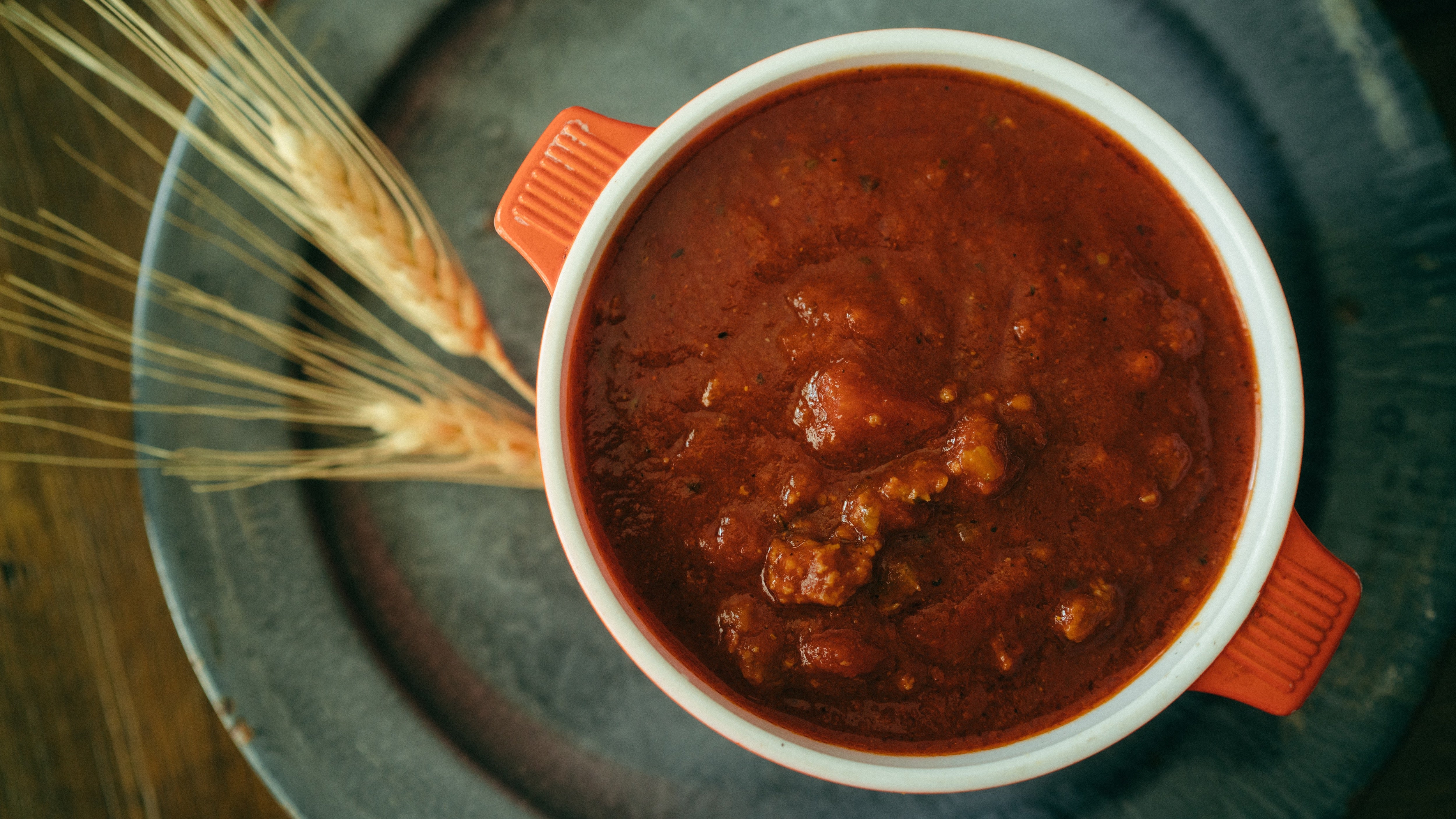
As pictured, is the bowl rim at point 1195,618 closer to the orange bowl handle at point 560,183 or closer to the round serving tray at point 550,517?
the orange bowl handle at point 560,183

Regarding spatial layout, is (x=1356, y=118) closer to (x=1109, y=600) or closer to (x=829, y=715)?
(x=1109, y=600)

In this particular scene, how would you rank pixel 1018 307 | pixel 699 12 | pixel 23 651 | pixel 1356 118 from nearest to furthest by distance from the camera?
pixel 1018 307 → pixel 1356 118 → pixel 699 12 → pixel 23 651

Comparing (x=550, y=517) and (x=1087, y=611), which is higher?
(x=550, y=517)

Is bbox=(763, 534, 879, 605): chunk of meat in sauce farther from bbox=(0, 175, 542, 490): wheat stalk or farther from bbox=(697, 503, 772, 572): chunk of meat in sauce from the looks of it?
bbox=(0, 175, 542, 490): wheat stalk

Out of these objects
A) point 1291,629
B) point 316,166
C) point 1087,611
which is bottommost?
point 1291,629

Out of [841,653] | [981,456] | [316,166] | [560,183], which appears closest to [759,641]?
[841,653]

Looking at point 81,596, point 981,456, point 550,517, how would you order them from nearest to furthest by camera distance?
point 981,456
point 550,517
point 81,596

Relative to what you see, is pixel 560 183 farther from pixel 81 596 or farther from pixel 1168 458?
pixel 81 596

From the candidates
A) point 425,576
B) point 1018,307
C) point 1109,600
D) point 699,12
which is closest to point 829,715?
point 1109,600
